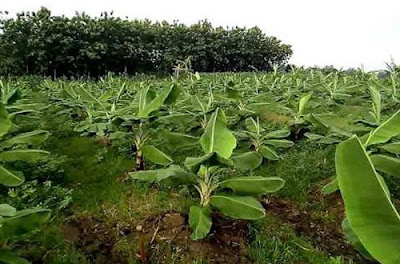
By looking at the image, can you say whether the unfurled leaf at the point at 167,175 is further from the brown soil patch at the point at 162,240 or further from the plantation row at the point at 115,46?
the plantation row at the point at 115,46

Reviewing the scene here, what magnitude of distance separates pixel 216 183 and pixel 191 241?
1.41 ft

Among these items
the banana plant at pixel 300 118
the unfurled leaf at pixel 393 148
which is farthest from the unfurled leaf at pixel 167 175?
the banana plant at pixel 300 118

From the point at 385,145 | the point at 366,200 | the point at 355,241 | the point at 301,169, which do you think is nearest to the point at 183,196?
the point at 301,169

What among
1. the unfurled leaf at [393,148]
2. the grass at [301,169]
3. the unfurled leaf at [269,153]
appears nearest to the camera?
the unfurled leaf at [393,148]

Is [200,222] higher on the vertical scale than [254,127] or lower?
lower

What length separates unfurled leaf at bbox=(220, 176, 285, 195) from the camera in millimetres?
2613

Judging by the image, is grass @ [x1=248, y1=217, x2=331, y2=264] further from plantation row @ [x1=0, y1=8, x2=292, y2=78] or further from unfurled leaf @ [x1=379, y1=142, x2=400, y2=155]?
plantation row @ [x1=0, y1=8, x2=292, y2=78]

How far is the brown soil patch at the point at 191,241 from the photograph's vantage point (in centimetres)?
268

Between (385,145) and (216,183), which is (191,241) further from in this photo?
(385,145)

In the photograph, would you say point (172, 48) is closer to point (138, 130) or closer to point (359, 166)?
point (138, 130)

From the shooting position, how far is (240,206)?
2.55 meters

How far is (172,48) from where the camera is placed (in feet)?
136

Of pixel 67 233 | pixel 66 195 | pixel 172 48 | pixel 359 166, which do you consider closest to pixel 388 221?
pixel 359 166

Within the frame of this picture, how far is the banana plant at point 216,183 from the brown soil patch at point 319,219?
740 millimetres
